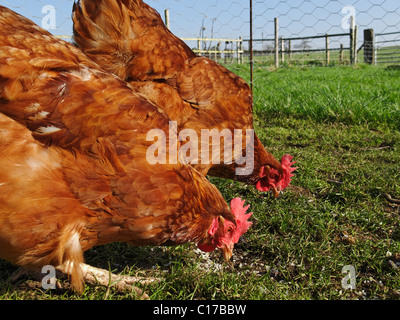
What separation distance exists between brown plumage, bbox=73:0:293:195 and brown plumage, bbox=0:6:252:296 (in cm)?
55

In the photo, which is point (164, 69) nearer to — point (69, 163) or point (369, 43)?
point (69, 163)

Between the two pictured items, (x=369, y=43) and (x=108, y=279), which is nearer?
(x=108, y=279)

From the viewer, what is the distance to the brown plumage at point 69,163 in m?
1.04

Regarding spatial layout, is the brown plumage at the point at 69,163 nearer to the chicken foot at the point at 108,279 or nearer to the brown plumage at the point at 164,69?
the chicken foot at the point at 108,279

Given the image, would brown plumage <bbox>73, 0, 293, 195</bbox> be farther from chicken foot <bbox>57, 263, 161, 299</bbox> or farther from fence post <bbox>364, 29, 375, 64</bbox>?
fence post <bbox>364, 29, 375, 64</bbox>

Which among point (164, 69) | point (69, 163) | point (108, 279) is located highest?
point (164, 69)

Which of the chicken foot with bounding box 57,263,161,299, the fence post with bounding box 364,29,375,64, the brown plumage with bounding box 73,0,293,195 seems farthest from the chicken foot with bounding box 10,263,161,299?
the fence post with bounding box 364,29,375,64

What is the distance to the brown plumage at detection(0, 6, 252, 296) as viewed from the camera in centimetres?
104

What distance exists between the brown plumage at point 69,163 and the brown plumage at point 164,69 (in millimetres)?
553

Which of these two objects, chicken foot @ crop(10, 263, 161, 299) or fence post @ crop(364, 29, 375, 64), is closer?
chicken foot @ crop(10, 263, 161, 299)

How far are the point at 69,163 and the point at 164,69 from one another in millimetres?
973

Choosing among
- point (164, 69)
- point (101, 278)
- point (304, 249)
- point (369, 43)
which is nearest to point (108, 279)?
point (101, 278)

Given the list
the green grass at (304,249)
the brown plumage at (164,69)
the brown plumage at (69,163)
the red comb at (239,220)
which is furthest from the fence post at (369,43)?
the brown plumage at (69,163)

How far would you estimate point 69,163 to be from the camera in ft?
3.59
